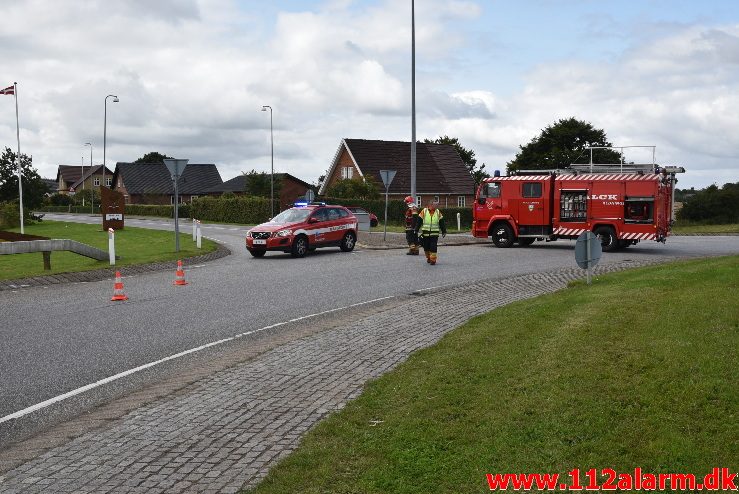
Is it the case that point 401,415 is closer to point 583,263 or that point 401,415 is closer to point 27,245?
point 583,263

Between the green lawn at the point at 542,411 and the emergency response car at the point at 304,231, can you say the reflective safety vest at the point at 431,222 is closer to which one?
the emergency response car at the point at 304,231

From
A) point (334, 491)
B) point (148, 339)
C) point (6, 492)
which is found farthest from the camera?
point (148, 339)

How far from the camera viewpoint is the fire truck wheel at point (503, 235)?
27.8 meters

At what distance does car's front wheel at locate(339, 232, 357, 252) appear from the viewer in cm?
2688

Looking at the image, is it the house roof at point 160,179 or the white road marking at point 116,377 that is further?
the house roof at point 160,179

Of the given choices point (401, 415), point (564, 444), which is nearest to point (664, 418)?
point (564, 444)

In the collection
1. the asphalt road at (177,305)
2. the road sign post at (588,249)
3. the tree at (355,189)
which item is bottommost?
the asphalt road at (177,305)

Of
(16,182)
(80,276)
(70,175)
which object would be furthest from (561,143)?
(70,175)

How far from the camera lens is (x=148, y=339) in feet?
34.1

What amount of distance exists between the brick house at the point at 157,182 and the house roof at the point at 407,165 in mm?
37771

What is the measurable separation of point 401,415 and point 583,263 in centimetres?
801

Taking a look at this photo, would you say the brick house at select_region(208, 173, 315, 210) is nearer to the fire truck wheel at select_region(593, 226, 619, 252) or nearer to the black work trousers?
the fire truck wheel at select_region(593, 226, 619, 252)

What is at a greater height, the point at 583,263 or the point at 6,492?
the point at 583,263

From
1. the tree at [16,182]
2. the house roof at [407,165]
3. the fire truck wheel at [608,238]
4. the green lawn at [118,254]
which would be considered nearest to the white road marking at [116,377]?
the green lawn at [118,254]
